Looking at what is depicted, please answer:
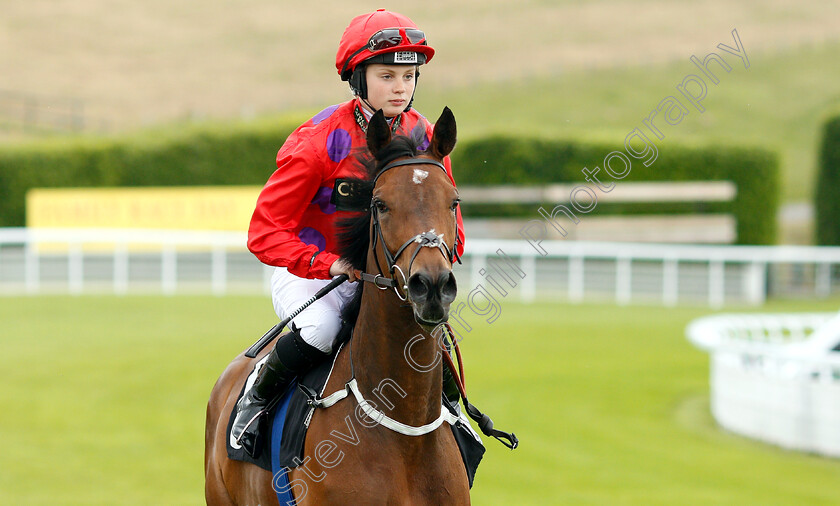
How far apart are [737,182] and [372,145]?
16.2 m

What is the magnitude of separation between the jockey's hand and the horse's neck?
5 cm

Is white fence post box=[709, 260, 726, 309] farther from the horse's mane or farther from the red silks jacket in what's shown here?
the horse's mane

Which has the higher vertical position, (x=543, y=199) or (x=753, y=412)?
(x=543, y=199)

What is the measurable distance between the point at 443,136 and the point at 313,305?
714 mm

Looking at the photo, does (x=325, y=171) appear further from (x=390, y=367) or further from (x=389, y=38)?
(x=390, y=367)

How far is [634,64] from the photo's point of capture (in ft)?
161

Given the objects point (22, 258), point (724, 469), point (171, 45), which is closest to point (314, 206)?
point (724, 469)

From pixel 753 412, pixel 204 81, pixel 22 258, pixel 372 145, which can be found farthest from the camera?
pixel 204 81

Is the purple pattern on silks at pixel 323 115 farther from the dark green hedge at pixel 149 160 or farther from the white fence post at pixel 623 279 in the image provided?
the dark green hedge at pixel 149 160

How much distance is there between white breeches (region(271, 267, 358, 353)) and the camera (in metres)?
2.82

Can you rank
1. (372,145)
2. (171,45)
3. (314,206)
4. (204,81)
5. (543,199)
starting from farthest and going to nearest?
(171,45)
(204,81)
(543,199)
(314,206)
(372,145)

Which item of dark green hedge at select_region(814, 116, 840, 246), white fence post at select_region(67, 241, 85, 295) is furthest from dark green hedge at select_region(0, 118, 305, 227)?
dark green hedge at select_region(814, 116, 840, 246)

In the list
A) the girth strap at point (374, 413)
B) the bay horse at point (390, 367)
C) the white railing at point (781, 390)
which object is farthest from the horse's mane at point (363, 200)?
the white railing at point (781, 390)

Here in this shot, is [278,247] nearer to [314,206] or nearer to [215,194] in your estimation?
[314,206]
